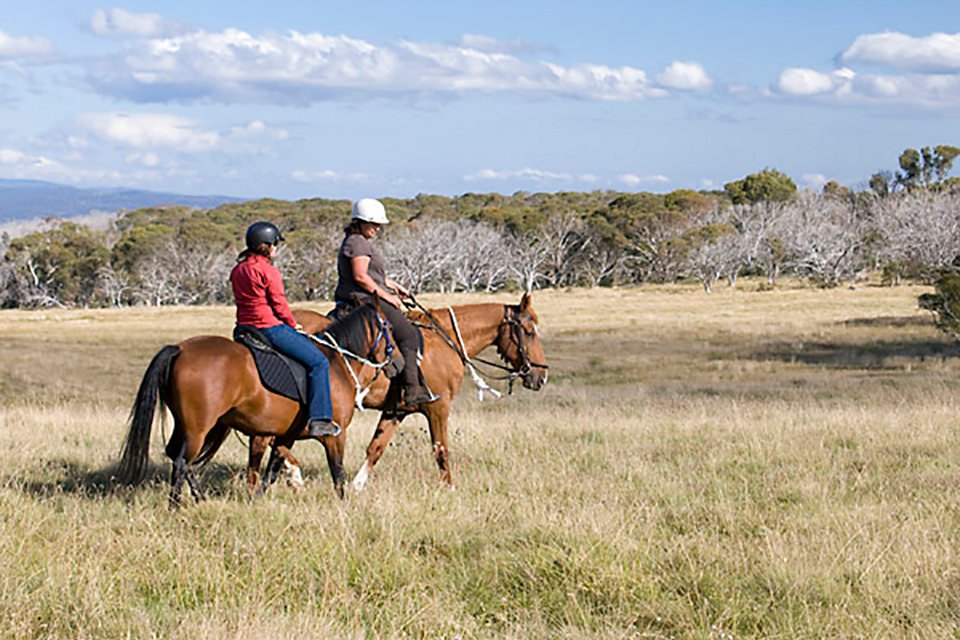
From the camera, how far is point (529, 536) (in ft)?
21.0

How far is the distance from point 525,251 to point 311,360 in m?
81.4

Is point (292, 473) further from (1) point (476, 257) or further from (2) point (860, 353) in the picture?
(1) point (476, 257)

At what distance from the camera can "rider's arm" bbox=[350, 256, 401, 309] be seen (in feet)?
29.3

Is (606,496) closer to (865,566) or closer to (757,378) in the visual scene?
(865,566)

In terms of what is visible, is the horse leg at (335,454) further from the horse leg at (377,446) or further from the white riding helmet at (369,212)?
the white riding helmet at (369,212)

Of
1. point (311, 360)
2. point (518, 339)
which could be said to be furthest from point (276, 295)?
point (518, 339)

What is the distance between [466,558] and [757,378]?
20.6 metres

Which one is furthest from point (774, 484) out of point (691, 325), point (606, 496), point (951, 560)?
point (691, 325)

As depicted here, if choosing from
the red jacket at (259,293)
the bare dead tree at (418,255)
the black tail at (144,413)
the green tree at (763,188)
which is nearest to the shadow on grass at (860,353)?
the red jacket at (259,293)

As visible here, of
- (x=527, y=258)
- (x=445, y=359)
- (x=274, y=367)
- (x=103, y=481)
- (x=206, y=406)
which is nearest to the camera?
(x=206, y=406)

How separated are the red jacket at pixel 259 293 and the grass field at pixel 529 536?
148 centimetres

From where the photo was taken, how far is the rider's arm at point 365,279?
8922 mm

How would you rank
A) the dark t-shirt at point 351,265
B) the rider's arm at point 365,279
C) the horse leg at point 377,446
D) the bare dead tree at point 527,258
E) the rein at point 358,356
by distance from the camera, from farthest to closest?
the bare dead tree at point 527,258, the dark t-shirt at point 351,265, the rider's arm at point 365,279, the horse leg at point 377,446, the rein at point 358,356

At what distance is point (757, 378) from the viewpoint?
25312mm
